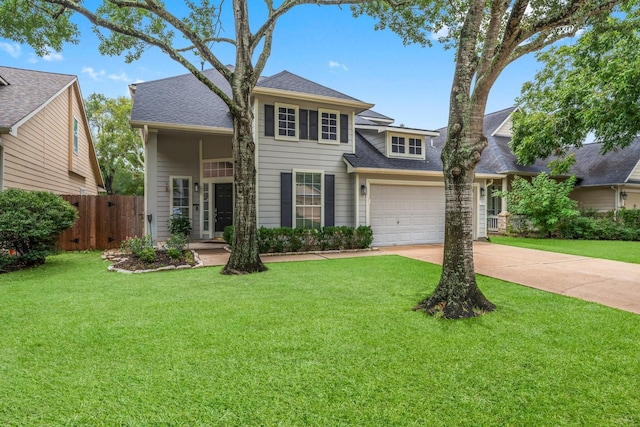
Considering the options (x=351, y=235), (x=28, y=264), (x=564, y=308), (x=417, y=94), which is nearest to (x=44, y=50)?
(x=28, y=264)

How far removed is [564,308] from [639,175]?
18194 millimetres

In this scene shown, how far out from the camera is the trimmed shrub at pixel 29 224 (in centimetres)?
661

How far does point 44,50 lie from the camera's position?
8992 millimetres

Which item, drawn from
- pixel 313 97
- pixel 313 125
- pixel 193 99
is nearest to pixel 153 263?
pixel 313 125

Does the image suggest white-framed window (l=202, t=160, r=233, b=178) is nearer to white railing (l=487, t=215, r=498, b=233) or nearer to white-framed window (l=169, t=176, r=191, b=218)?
white-framed window (l=169, t=176, r=191, b=218)

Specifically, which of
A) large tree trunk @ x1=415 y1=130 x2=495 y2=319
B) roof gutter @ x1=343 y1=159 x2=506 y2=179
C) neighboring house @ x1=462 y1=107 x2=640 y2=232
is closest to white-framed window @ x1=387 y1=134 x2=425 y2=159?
roof gutter @ x1=343 y1=159 x2=506 y2=179

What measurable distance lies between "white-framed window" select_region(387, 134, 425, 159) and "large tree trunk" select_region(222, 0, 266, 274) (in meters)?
6.18

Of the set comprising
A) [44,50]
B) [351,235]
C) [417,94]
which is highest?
[417,94]

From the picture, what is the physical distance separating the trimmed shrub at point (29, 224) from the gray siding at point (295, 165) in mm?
4691

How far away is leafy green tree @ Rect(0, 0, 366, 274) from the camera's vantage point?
668 cm

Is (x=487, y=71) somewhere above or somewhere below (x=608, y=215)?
above

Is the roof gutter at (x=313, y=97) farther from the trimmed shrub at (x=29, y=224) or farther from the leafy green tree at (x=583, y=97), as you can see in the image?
the leafy green tree at (x=583, y=97)

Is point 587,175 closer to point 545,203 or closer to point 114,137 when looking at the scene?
point 545,203

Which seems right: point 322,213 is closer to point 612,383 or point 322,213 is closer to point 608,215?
point 612,383
